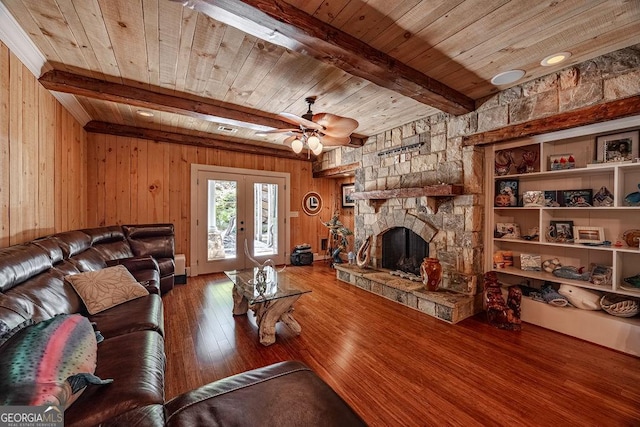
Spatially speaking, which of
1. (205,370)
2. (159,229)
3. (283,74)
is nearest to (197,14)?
(283,74)

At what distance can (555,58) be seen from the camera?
2.12 m

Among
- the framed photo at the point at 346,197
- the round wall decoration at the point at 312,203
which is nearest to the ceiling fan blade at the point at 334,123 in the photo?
the round wall decoration at the point at 312,203

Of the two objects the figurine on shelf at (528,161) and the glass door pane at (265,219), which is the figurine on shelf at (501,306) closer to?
the figurine on shelf at (528,161)

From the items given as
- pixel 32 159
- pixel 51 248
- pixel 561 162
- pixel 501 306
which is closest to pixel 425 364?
pixel 501 306

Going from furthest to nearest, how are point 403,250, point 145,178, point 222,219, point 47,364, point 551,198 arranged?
point 222,219
point 145,178
point 403,250
point 551,198
point 47,364

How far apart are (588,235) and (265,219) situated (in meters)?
4.85

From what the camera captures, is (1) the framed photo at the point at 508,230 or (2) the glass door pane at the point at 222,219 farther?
(2) the glass door pane at the point at 222,219

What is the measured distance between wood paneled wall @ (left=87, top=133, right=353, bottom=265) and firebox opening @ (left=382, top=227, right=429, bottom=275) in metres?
3.02

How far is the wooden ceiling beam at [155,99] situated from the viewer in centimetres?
246

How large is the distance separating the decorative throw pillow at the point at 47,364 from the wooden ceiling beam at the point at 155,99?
2405mm

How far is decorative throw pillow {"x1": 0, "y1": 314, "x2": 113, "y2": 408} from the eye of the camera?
0.83m

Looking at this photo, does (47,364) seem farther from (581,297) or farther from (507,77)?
(581,297)

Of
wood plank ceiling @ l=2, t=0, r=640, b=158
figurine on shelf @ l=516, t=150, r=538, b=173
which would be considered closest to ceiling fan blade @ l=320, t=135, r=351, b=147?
wood plank ceiling @ l=2, t=0, r=640, b=158

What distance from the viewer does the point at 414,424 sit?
147 centimetres
